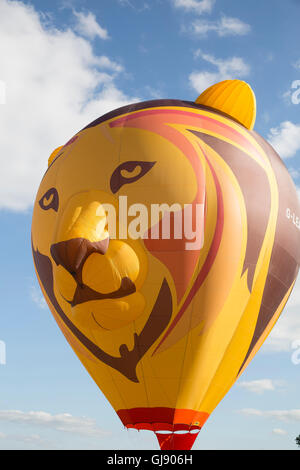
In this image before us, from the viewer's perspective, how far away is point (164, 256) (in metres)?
12.9

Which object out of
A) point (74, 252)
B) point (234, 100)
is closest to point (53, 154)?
point (234, 100)

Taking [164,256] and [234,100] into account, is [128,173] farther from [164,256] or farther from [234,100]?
[234,100]

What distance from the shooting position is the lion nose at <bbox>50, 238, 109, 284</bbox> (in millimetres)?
12211

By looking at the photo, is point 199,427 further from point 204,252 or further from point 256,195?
point 256,195

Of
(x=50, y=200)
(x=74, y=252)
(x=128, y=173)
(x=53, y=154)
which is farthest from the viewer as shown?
(x=53, y=154)

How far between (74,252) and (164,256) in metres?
1.78

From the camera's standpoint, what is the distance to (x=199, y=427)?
1397 cm

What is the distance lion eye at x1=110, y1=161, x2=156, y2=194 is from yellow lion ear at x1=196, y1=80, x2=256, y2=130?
275cm

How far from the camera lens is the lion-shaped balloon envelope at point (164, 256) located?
12.8 metres

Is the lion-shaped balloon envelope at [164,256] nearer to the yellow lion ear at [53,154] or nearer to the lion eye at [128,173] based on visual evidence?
the lion eye at [128,173]

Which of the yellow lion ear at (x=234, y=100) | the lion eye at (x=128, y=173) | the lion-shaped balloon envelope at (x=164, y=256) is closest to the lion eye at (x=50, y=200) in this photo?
the lion-shaped balloon envelope at (x=164, y=256)

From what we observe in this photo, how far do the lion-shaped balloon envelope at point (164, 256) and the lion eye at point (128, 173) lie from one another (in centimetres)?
2

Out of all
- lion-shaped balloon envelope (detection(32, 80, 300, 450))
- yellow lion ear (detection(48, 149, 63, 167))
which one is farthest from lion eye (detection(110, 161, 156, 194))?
yellow lion ear (detection(48, 149, 63, 167))

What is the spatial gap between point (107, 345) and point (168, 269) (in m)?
2.01
